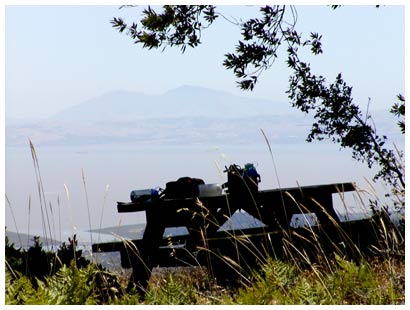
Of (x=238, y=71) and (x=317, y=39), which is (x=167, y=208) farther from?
(x=317, y=39)

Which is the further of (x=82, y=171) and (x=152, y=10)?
(x=152, y=10)

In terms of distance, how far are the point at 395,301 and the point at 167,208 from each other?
111 inches

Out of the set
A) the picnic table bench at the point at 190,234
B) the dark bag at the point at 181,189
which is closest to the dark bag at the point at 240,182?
the picnic table bench at the point at 190,234

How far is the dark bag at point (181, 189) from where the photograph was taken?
629 cm

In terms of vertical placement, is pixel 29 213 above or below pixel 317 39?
below

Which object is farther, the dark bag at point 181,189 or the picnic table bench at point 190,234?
the dark bag at point 181,189

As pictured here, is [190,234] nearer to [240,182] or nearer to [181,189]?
[181,189]

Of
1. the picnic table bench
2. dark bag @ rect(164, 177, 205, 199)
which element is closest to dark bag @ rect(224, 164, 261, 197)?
the picnic table bench

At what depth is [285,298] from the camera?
3.53 m

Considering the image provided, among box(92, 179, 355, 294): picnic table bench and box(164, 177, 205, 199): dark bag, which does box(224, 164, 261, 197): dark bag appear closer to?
box(92, 179, 355, 294): picnic table bench

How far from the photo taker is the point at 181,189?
6285 millimetres

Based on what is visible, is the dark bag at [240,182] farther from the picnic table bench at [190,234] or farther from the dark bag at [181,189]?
the dark bag at [181,189]

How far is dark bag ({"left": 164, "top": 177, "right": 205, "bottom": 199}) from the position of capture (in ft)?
20.6
